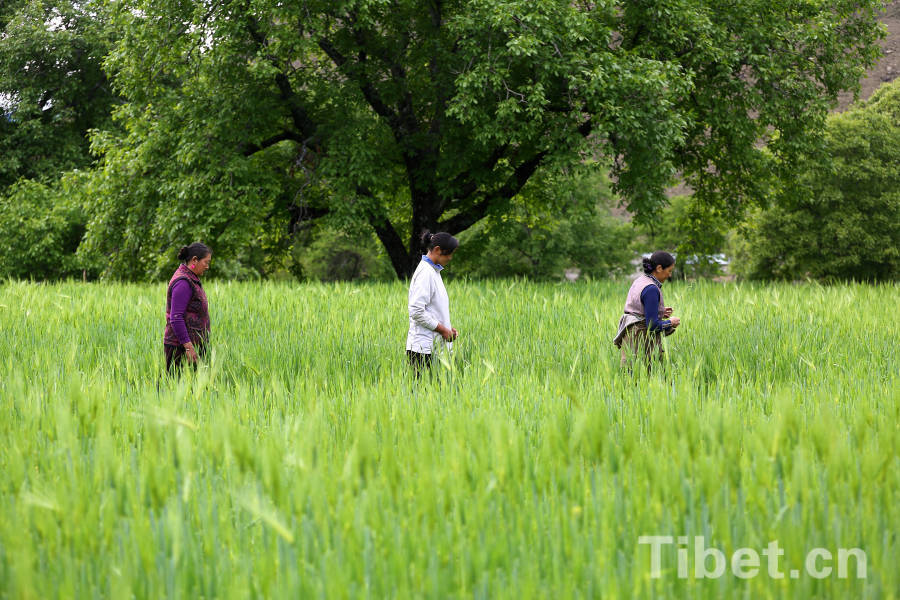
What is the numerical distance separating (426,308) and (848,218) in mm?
34633

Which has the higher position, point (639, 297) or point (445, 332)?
point (639, 297)

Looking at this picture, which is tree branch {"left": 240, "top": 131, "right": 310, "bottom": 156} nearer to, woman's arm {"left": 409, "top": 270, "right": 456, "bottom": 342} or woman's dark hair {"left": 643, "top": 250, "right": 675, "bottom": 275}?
woman's arm {"left": 409, "top": 270, "right": 456, "bottom": 342}

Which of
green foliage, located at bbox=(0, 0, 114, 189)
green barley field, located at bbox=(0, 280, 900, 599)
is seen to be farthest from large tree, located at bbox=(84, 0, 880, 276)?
green foliage, located at bbox=(0, 0, 114, 189)

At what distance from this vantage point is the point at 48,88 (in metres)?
28.6

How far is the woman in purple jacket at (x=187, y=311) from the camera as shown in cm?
570

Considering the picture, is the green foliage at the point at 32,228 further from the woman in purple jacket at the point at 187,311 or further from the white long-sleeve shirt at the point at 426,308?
the white long-sleeve shirt at the point at 426,308

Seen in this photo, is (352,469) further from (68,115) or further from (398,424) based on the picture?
(68,115)

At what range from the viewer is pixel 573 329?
26.0 ft

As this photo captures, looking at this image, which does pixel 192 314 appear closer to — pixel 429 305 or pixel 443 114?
pixel 429 305

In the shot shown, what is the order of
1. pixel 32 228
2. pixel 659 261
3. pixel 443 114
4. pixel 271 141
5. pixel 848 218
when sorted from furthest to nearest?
pixel 848 218
pixel 32 228
pixel 271 141
pixel 443 114
pixel 659 261

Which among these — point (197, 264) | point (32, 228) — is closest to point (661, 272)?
point (197, 264)

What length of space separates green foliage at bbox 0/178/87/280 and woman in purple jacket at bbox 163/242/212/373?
21611 mm

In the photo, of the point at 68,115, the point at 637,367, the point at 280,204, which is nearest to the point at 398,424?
the point at 637,367

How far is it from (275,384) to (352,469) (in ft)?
3.55
